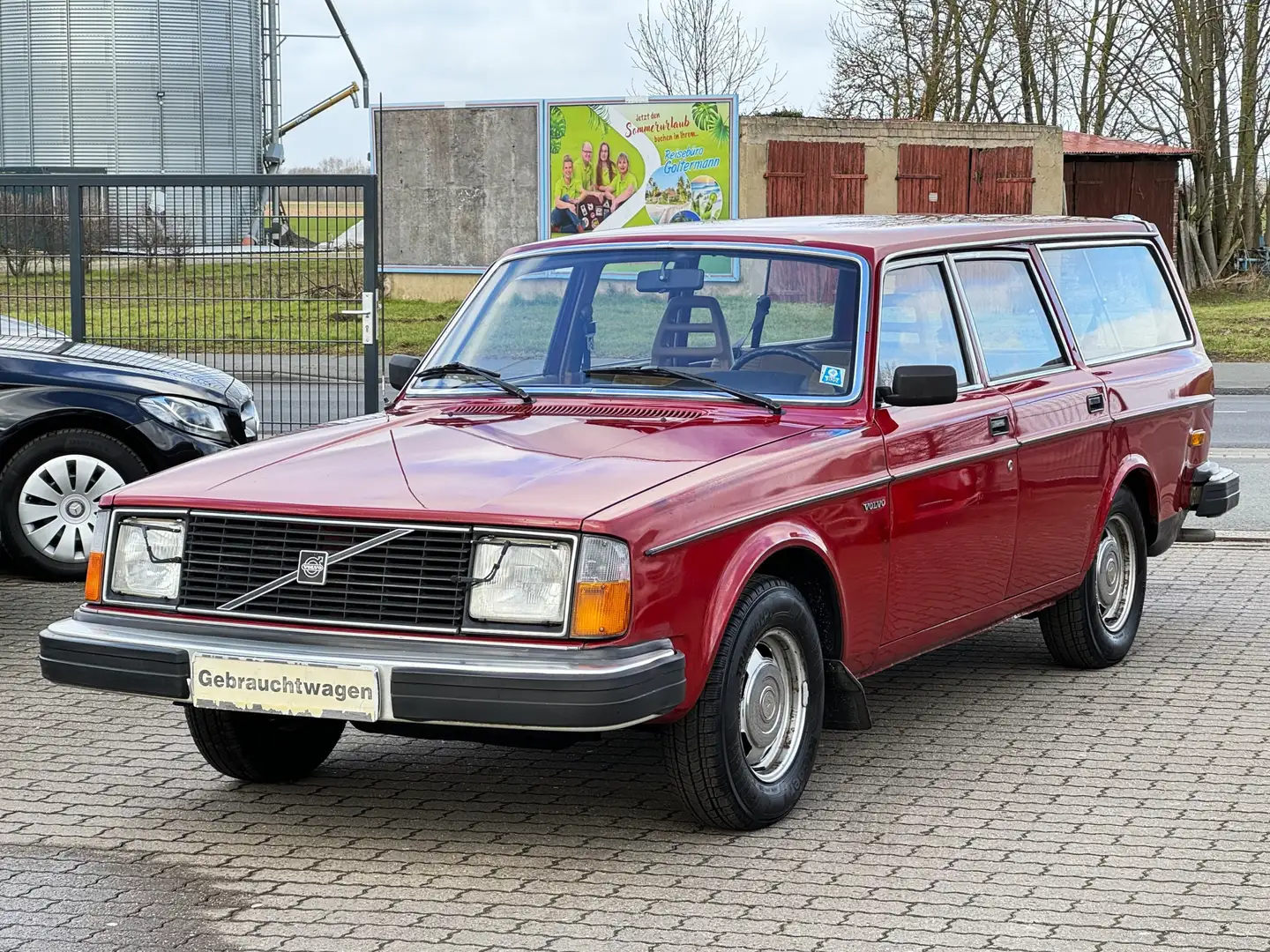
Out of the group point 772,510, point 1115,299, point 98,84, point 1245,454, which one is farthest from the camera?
point 98,84

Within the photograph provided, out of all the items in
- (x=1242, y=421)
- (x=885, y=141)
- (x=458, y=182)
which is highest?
(x=885, y=141)

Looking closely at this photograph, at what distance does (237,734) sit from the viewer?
18.4 ft

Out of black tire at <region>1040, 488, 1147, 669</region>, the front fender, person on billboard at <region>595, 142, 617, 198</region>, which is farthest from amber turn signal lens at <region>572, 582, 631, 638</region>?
person on billboard at <region>595, 142, 617, 198</region>

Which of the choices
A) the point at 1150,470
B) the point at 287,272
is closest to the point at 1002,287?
the point at 1150,470

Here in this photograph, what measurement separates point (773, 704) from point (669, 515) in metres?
0.85

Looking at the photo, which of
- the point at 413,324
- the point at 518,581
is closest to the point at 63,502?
the point at 518,581

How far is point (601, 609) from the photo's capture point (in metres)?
4.66

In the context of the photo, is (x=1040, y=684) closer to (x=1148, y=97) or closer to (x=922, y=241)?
(x=922, y=241)

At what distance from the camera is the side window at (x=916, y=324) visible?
6.07 meters

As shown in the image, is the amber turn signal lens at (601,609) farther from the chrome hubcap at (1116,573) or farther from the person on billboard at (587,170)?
the person on billboard at (587,170)

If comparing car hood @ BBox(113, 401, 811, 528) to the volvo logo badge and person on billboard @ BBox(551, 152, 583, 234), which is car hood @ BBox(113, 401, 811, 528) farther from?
person on billboard @ BBox(551, 152, 583, 234)

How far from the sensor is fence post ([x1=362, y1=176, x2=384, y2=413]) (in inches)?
504

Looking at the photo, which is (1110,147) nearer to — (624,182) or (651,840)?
(624,182)

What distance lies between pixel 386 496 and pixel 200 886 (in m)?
1.14
